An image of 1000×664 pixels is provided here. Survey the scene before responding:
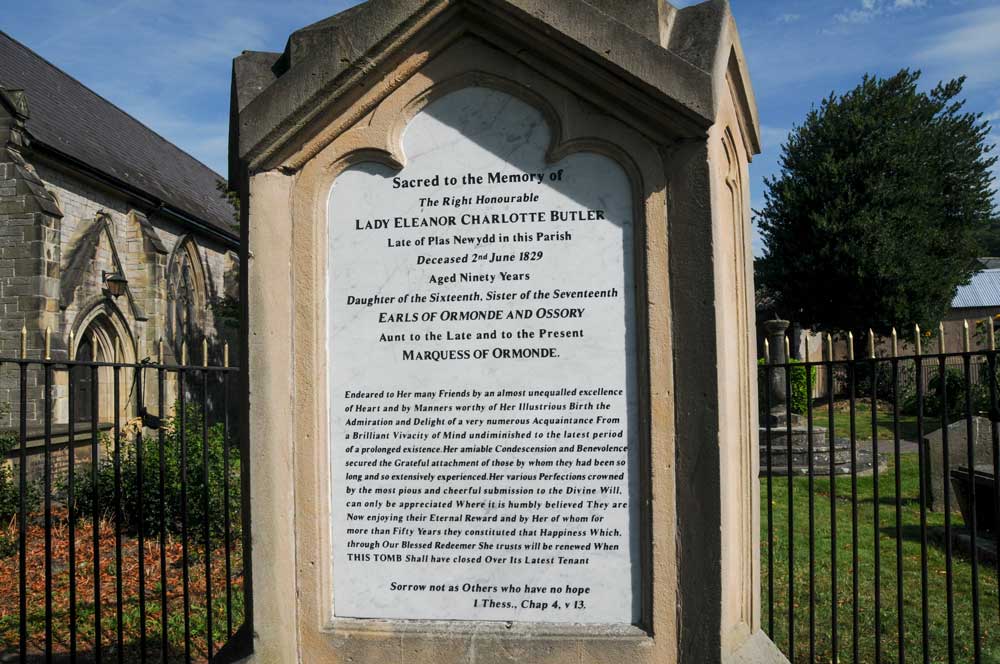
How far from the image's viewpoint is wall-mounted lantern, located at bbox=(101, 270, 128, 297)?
17.3m

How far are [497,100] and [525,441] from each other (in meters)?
1.18

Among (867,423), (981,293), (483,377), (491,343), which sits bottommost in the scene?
→ (867,423)

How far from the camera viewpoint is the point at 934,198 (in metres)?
27.0

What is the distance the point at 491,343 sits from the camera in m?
2.66

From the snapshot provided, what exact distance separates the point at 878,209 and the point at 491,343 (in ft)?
89.1

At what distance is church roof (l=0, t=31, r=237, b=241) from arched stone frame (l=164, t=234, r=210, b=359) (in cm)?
111

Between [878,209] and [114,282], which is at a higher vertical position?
[878,209]

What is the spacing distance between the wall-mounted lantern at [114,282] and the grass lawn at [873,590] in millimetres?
14204

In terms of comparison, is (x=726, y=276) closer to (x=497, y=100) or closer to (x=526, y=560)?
(x=497, y=100)

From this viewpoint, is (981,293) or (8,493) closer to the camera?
(8,493)

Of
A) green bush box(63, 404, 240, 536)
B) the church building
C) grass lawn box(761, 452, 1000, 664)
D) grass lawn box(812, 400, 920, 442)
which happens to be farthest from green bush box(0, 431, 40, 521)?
grass lawn box(812, 400, 920, 442)

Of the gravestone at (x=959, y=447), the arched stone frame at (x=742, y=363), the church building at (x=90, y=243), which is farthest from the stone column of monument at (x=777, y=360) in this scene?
the arched stone frame at (x=742, y=363)

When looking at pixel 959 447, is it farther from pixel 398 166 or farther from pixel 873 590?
pixel 398 166

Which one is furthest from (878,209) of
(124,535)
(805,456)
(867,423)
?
(124,535)
